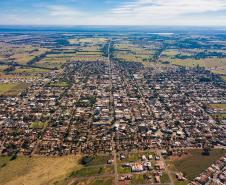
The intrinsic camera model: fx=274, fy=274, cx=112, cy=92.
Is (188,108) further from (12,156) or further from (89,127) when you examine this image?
(12,156)

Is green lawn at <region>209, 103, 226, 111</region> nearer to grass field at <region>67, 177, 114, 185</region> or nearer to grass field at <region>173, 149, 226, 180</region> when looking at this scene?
grass field at <region>173, 149, 226, 180</region>

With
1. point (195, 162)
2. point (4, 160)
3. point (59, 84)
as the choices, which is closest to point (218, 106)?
point (195, 162)

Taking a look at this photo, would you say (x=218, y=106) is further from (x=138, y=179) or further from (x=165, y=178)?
(x=138, y=179)

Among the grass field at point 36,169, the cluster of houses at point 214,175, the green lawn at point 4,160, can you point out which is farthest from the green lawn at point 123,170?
the green lawn at point 4,160

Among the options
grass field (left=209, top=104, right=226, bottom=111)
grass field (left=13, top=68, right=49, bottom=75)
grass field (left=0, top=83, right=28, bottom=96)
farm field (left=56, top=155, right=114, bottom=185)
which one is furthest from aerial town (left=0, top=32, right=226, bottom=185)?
grass field (left=13, top=68, right=49, bottom=75)

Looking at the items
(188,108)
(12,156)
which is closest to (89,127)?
(12,156)

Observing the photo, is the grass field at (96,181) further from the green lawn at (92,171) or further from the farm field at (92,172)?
the green lawn at (92,171)
